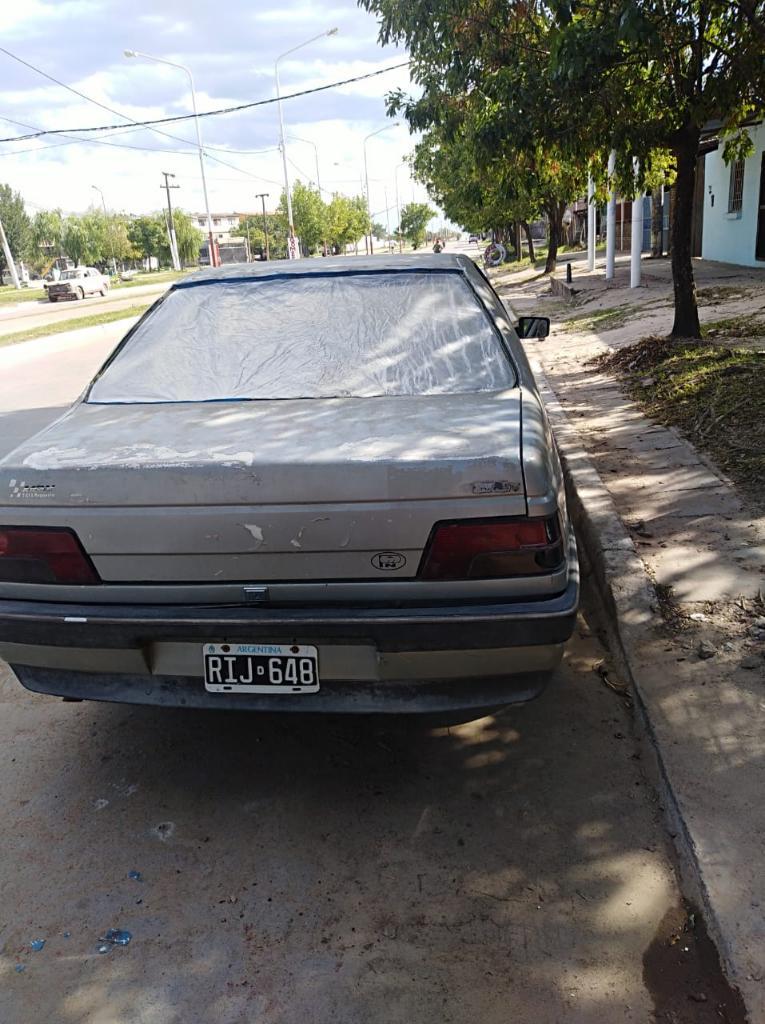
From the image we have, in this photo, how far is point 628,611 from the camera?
3.65 metres

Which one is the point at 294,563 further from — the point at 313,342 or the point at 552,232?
the point at 552,232

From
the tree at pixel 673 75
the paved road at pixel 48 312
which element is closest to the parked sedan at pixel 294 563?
the tree at pixel 673 75

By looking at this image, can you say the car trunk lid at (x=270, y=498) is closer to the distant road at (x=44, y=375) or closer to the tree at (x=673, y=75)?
the tree at (x=673, y=75)

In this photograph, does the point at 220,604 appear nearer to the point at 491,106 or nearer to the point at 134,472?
the point at 134,472

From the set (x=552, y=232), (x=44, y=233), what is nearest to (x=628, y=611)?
(x=552, y=232)

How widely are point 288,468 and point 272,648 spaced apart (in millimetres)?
533

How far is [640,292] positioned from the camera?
670 inches

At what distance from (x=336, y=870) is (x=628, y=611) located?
1.85 metres

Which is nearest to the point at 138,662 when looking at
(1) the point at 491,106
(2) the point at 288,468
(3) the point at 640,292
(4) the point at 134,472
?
(4) the point at 134,472

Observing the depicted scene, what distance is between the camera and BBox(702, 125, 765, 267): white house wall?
57.7ft

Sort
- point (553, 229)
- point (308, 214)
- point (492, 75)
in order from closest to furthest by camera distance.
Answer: point (492, 75)
point (553, 229)
point (308, 214)

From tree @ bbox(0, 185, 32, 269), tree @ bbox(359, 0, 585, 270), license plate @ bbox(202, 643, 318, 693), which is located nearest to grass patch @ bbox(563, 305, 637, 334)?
tree @ bbox(359, 0, 585, 270)

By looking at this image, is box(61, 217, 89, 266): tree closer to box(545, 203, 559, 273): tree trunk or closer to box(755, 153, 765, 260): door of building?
box(545, 203, 559, 273): tree trunk

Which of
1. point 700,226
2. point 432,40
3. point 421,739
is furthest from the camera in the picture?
point 700,226
